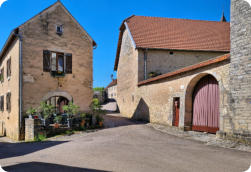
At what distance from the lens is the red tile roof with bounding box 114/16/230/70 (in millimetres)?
16094

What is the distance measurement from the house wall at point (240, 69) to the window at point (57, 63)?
29.4 feet

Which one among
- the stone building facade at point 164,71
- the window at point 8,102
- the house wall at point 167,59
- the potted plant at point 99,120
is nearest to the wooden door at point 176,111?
the stone building facade at point 164,71

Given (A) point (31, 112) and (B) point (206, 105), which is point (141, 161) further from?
(A) point (31, 112)

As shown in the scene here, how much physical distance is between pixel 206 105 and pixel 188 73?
5.73 feet

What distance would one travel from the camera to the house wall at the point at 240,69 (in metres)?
6.35

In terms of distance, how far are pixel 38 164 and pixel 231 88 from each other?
263 inches

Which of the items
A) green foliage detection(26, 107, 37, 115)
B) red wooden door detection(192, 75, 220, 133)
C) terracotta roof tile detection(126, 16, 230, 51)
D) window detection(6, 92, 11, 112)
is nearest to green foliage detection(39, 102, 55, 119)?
green foliage detection(26, 107, 37, 115)

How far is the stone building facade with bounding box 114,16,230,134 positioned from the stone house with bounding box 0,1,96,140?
4.40m

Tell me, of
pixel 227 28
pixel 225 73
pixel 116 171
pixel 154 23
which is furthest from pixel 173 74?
pixel 227 28

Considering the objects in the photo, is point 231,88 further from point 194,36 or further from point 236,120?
point 194,36

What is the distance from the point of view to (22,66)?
1047 cm

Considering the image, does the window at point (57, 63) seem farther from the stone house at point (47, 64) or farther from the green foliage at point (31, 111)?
the green foliage at point (31, 111)

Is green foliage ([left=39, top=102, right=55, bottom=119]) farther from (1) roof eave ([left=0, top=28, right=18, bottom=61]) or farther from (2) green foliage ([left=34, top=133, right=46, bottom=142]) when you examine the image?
(1) roof eave ([left=0, top=28, right=18, bottom=61])

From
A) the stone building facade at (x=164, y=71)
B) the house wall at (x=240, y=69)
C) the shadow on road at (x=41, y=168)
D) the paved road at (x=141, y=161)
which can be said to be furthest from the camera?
the stone building facade at (x=164, y=71)
